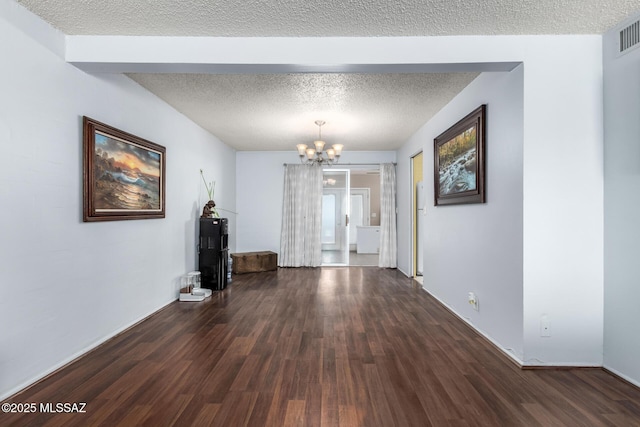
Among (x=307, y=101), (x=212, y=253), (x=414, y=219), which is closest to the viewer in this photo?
(x=307, y=101)

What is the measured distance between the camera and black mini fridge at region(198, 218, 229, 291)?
15.1 feet

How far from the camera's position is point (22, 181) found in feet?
6.68

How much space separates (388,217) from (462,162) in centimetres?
329

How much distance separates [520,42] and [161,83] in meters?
3.25

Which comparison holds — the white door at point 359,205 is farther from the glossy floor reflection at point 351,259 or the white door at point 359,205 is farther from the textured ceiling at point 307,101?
the textured ceiling at point 307,101

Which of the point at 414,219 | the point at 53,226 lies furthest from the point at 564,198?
the point at 53,226

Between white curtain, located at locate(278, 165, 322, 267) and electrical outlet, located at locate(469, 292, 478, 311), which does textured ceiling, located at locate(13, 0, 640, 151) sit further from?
white curtain, located at locate(278, 165, 322, 267)

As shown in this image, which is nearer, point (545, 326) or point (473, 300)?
point (545, 326)

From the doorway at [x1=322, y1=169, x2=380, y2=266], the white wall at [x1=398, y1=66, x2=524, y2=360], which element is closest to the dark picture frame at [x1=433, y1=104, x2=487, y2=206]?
the white wall at [x1=398, y1=66, x2=524, y2=360]

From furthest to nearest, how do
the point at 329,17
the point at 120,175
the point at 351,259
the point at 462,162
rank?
Result: 1. the point at 351,259
2. the point at 462,162
3. the point at 120,175
4. the point at 329,17

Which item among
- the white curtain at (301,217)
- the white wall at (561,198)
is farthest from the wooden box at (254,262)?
the white wall at (561,198)

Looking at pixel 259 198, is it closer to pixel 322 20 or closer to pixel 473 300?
pixel 473 300

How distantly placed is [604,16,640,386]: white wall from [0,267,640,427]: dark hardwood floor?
30 cm

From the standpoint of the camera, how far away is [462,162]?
3.28 m
